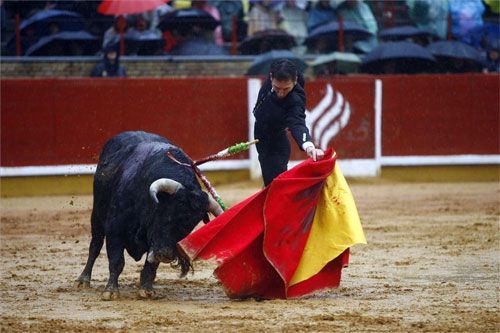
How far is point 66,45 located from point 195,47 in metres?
1.58

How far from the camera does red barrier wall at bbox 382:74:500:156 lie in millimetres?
13289

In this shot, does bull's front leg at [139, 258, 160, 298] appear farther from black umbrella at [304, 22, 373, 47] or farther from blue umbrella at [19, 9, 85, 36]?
black umbrella at [304, 22, 373, 47]

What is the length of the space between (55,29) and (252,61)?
250 cm

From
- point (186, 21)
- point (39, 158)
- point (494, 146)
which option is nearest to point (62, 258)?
point (39, 158)

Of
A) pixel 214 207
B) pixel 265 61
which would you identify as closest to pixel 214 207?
pixel 214 207

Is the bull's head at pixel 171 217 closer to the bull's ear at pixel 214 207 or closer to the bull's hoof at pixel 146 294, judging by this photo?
the bull's ear at pixel 214 207

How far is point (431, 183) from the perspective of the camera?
43.4ft

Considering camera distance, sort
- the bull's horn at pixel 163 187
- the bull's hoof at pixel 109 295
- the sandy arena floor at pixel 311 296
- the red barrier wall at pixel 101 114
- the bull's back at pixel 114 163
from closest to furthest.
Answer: the sandy arena floor at pixel 311 296
the bull's horn at pixel 163 187
the bull's hoof at pixel 109 295
the bull's back at pixel 114 163
the red barrier wall at pixel 101 114

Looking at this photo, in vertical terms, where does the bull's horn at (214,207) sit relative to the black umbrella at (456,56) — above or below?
above

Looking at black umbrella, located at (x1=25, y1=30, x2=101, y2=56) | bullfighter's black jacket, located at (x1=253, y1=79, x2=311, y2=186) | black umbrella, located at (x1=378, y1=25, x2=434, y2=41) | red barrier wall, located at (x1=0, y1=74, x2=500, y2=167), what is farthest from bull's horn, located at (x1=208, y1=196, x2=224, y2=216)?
black umbrella, located at (x1=378, y1=25, x2=434, y2=41)

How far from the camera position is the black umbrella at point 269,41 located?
13.2 m

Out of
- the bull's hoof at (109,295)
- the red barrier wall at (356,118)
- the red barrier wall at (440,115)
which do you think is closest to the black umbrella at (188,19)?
the red barrier wall at (356,118)

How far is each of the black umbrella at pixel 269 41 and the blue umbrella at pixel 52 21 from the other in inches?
80.9

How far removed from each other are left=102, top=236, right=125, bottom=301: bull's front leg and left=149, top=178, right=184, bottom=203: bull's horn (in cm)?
54
